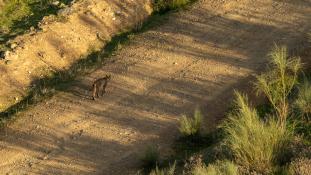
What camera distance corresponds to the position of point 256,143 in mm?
9906

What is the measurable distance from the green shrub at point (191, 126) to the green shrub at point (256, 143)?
187 centimetres

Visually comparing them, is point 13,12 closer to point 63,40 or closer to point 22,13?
point 22,13

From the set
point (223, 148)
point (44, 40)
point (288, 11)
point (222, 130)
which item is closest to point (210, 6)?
point (288, 11)

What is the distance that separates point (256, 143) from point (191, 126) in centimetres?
235

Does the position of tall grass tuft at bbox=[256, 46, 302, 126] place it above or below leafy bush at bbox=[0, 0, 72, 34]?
above

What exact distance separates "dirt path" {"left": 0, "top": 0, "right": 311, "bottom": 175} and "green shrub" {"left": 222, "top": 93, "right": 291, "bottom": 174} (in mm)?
2389

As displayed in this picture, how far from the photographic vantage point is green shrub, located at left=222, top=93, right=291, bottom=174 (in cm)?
987

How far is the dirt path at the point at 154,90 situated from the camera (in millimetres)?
12086

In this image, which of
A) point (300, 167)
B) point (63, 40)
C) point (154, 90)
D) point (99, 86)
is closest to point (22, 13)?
point (63, 40)

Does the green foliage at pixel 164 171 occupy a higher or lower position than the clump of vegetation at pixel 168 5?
lower

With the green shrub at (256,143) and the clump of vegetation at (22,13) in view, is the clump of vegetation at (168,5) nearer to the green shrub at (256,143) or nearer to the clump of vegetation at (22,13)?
the clump of vegetation at (22,13)

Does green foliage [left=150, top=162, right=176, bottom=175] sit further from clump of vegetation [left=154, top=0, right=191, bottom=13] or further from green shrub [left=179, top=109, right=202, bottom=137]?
clump of vegetation [left=154, top=0, right=191, bottom=13]

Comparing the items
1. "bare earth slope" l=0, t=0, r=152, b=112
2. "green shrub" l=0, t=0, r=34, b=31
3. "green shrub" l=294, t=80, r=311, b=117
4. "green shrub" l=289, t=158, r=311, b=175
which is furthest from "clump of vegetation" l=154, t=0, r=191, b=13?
"green shrub" l=289, t=158, r=311, b=175

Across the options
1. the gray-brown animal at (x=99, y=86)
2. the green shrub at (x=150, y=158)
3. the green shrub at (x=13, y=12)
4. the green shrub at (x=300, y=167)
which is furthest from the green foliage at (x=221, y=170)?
the green shrub at (x=13, y=12)
